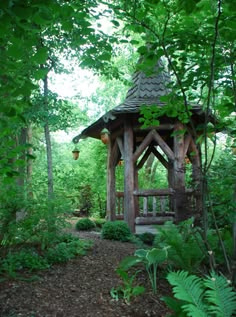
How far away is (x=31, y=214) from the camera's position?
4.16 metres

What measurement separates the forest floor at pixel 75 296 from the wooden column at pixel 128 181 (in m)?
→ 2.60

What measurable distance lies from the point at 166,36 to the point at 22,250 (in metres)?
2.90

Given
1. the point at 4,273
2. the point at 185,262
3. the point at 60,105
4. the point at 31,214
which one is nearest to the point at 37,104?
the point at 60,105

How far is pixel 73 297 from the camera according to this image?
3391 mm

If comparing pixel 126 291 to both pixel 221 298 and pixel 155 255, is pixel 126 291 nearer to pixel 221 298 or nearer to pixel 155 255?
pixel 155 255

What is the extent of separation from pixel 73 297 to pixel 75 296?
0.10 feet

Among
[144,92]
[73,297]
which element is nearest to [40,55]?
[73,297]

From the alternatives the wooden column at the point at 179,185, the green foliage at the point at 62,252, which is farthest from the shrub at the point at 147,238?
the green foliage at the point at 62,252

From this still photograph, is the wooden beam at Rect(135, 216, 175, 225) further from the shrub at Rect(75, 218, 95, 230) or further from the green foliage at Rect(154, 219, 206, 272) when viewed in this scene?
the green foliage at Rect(154, 219, 206, 272)

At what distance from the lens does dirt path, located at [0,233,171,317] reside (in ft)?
10.1

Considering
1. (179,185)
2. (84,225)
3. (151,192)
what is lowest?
(84,225)

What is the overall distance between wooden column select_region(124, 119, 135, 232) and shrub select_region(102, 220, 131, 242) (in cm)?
44

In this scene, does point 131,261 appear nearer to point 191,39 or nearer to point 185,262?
point 185,262

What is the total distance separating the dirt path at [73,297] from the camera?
3070 mm
